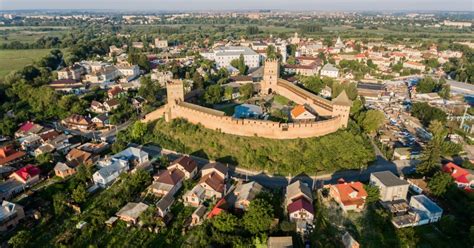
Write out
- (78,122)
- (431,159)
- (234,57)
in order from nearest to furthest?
(431,159) < (78,122) < (234,57)

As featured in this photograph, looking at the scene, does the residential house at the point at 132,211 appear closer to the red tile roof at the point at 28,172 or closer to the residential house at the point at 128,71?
the red tile roof at the point at 28,172

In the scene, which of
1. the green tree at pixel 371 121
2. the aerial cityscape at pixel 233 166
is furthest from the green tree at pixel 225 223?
the green tree at pixel 371 121

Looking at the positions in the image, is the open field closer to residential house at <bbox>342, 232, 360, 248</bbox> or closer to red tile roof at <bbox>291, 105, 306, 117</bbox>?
red tile roof at <bbox>291, 105, 306, 117</bbox>

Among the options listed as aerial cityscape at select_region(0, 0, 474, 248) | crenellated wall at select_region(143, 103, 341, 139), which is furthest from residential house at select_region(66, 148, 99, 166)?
crenellated wall at select_region(143, 103, 341, 139)

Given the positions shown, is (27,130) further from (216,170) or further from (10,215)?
(216,170)

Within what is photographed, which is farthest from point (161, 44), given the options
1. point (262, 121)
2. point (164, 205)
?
point (164, 205)

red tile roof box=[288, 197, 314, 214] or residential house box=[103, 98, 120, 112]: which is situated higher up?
residential house box=[103, 98, 120, 112]

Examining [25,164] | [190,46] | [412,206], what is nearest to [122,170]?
[25,164]
